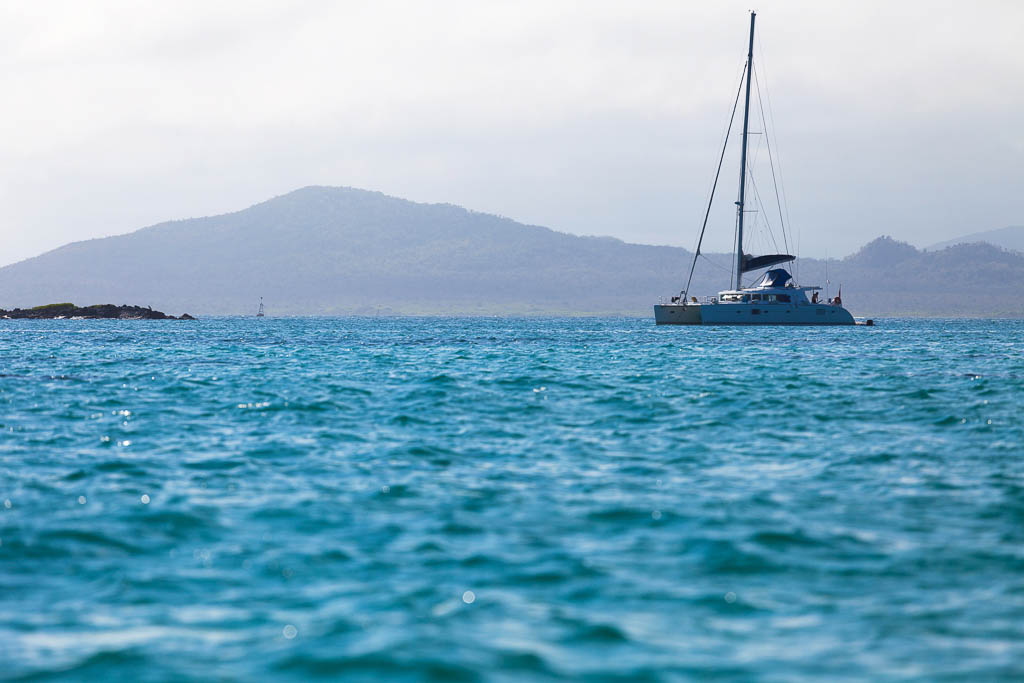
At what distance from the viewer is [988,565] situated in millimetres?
8734

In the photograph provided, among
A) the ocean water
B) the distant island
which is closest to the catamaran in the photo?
the ocean water

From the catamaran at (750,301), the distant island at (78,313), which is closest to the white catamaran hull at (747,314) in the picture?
the catamaran at (750,301)

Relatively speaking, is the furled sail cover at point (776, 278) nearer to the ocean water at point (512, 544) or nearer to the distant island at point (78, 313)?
the ocean water at point (512, 544)

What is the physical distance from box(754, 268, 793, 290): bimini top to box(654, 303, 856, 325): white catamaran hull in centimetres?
245

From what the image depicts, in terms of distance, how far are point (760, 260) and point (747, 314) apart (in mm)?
5765

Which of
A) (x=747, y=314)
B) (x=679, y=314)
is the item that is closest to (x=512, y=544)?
(x=747, y=314)

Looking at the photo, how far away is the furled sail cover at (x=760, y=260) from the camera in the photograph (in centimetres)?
9169

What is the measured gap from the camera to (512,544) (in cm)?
932

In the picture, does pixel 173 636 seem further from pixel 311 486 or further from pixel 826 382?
pixel 826 382

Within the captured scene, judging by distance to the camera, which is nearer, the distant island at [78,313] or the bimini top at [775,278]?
the bimini top at [775,278]

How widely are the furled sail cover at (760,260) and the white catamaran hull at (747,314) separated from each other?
4.40 m

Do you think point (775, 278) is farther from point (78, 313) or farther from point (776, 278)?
point (78, 313)

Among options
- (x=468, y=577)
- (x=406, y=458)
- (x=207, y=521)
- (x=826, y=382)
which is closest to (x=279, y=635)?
(x=468, y=577)

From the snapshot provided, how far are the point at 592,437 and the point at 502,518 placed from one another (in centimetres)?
686
